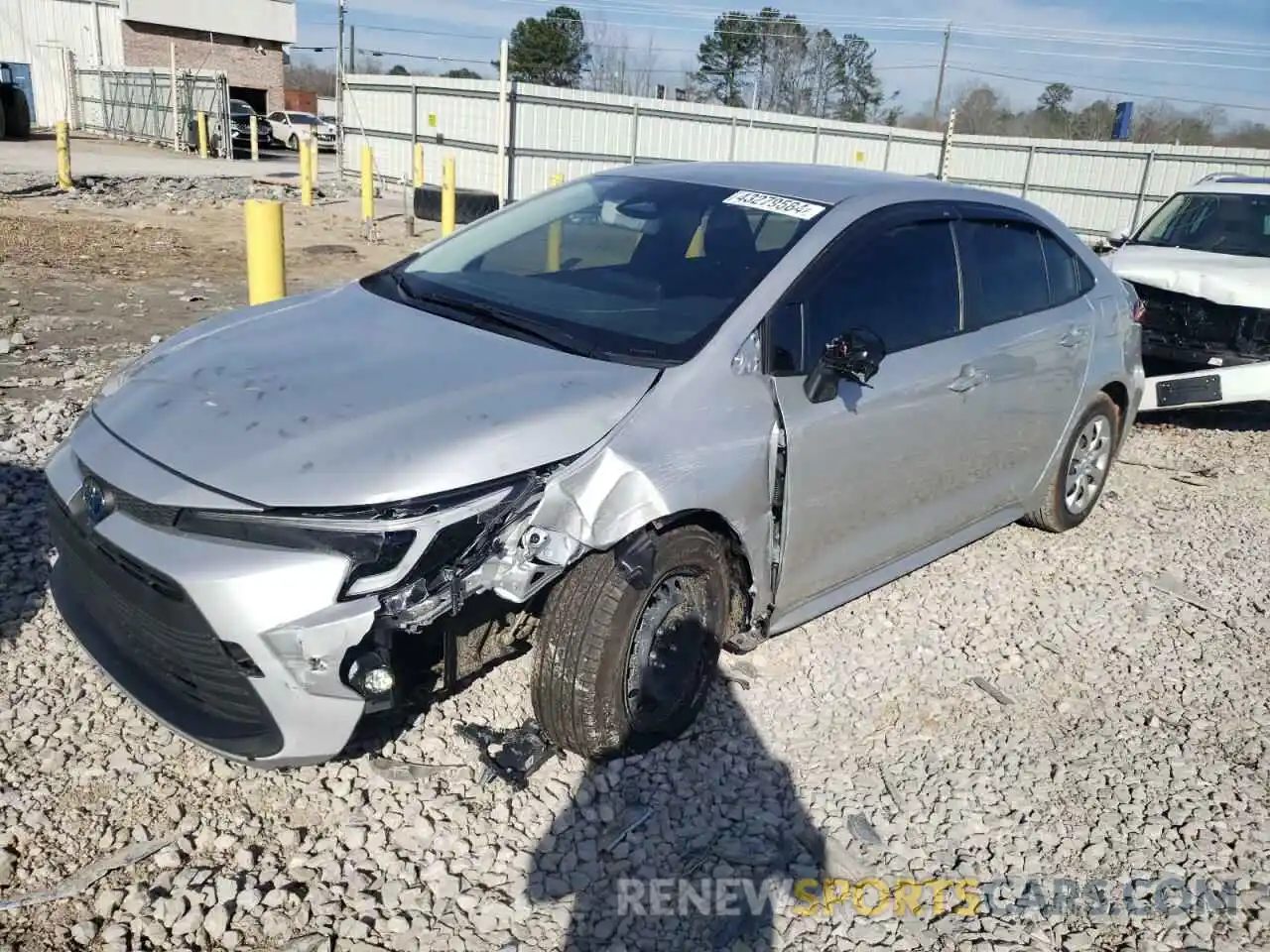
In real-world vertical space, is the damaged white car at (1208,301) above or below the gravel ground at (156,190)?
above

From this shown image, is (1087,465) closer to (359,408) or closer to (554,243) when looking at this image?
(554,243)

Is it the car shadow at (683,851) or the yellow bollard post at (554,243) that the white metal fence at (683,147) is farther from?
the car shadow at (683,851)

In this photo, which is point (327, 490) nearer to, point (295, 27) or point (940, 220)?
point (940, 220)

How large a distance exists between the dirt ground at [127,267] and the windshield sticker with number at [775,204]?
4.71m

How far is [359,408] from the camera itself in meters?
2.70

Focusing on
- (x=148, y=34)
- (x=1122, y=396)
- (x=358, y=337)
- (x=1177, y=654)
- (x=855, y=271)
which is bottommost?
(x=1177, y=654)

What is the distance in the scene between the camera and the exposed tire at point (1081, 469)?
16.1ft

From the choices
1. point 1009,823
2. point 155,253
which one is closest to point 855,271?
point 1009,823

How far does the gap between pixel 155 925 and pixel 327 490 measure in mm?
1136

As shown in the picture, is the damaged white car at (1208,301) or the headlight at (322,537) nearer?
the headlight at (322,537)

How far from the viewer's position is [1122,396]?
5289mm

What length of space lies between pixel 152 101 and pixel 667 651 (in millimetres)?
35917

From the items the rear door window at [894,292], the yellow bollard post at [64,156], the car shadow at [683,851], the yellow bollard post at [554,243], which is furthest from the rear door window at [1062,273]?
the yellow bollard post at [64,156]

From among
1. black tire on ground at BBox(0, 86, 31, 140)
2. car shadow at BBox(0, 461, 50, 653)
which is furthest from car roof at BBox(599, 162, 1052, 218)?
black tire on ground at BBox(0, 86, 31, 140)
